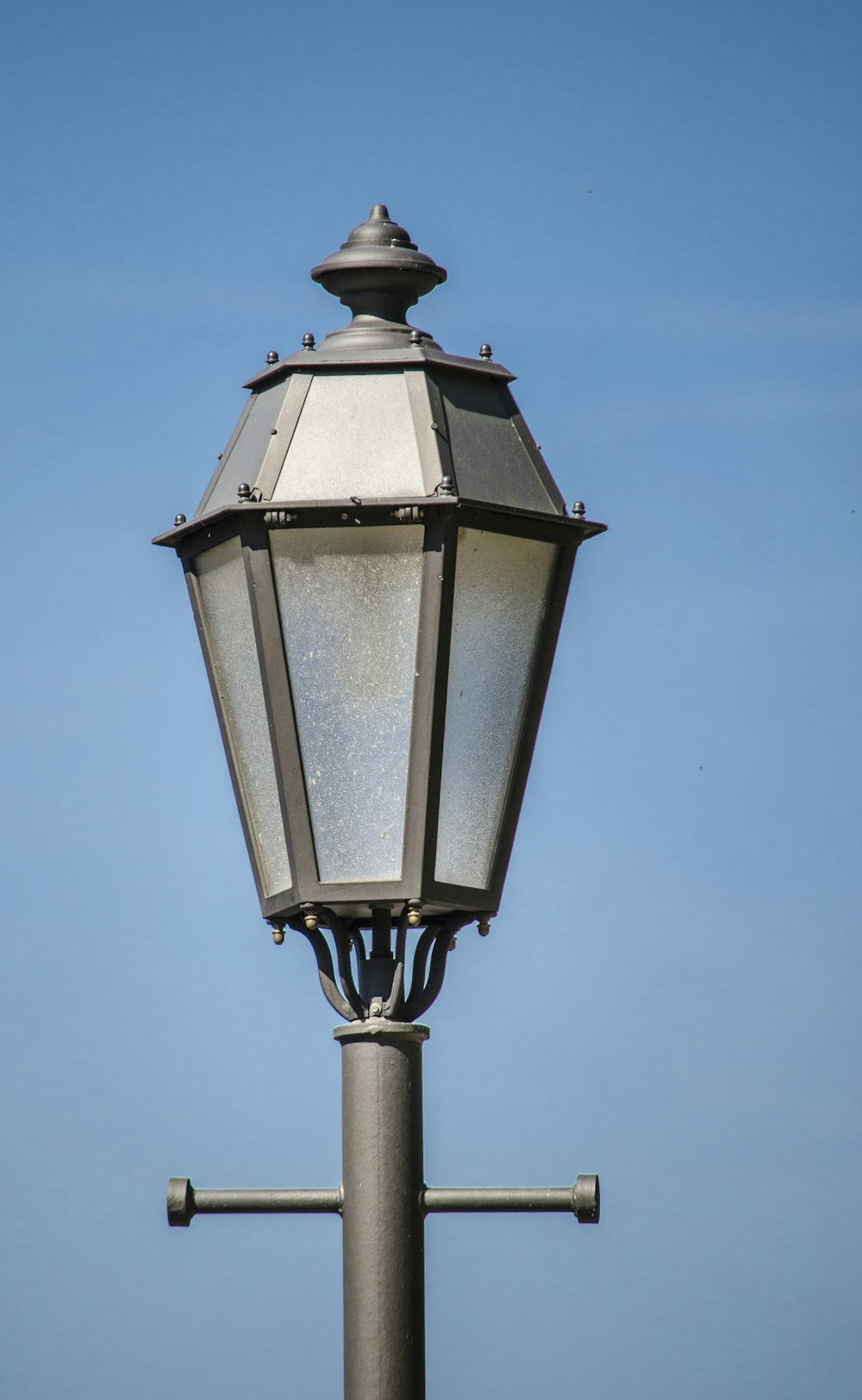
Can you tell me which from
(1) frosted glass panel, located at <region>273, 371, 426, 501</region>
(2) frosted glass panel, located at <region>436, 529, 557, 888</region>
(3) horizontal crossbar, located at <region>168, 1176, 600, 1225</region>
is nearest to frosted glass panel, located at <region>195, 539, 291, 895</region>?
(1) frosted glass panel, located at <region>273, 371, 426, 501</region>

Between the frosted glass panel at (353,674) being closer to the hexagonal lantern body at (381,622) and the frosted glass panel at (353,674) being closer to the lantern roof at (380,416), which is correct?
the hexagonal lantern body at (381,622)

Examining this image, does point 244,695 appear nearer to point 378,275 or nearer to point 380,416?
point 380,416

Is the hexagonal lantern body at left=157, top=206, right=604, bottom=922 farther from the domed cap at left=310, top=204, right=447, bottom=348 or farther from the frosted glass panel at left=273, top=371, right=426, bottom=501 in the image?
the domed cap at left=310, top=204, right=447, bottom=348

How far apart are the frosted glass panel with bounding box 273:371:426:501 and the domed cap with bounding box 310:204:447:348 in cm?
27

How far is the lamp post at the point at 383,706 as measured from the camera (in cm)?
477

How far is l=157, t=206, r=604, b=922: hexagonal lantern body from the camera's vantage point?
188 inches

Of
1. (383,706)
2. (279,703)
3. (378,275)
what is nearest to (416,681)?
(383,706)

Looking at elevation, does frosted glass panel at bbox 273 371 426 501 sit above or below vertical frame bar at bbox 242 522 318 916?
above

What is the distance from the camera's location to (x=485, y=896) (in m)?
4.97

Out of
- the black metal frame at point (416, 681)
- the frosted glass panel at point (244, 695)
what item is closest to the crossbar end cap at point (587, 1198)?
the black metal frame at point (416, 681)

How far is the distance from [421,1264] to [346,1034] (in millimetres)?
517

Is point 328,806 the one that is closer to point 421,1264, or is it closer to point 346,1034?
point 346,1034

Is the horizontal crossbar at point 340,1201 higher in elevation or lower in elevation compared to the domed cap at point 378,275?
lower

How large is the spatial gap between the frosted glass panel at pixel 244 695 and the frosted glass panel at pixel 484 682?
1.28 ft
